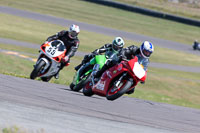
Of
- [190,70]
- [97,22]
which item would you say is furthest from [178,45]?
[190,70]

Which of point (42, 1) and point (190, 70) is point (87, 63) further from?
point (42, 1)

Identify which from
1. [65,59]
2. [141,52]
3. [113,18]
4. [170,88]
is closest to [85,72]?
[65,59]

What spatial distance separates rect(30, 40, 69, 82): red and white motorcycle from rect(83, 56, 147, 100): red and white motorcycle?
8.08 feet

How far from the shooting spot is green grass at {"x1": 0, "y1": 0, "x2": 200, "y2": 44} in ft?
124

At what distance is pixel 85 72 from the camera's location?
10711 millimetres

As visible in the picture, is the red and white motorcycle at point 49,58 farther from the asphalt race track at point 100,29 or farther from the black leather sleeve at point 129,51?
Answer: the asphalt race track at point 100,29

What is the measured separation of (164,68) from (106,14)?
18504 millimetres

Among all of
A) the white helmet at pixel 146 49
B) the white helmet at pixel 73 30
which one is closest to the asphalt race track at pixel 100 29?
the white helmet at pixel 73 30

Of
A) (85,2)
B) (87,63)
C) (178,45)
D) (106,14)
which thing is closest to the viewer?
(87,63)

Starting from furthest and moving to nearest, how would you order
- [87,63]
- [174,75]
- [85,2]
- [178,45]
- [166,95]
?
[85,2] < [178,45] < [174,75] < [166,95] < [87,63]

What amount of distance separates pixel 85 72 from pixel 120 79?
→ 1.99m

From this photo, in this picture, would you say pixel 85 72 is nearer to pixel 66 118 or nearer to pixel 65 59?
pixel 65 59

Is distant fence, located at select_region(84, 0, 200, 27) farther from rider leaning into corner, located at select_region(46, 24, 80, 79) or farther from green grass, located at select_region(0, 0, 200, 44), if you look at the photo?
rider leaning into corner, located at select_region(46, 24, 80, 79)

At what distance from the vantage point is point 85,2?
45219 mm
